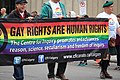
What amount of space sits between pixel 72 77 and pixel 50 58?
2288mm

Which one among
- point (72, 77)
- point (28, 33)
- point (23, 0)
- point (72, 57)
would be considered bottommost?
point (72, 77)

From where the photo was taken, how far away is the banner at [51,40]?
851cm

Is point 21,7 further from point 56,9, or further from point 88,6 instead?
point 88,6

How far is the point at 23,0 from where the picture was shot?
8.91 metres

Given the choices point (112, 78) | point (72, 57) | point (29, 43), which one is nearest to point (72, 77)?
point (112, 78)

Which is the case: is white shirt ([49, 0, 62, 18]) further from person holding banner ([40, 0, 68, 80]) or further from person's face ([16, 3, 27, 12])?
person's face ([16, 3, 27, 12])

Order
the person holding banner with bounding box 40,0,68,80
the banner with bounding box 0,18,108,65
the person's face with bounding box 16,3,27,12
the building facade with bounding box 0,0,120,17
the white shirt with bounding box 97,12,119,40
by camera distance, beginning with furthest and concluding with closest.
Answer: the building facade with bounding box 0,0,120,17 → the white shirt with bounding box 97,12,119,40 → the person holding banner with bounding box 40,0,68,80 → the person's face with bounding box 16,3,27,12 → the banner with bounding box 0,18,108,65

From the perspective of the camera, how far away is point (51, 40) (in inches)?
357

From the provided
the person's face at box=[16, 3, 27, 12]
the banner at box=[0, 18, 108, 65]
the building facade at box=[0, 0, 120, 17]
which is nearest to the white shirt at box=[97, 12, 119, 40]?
the banner at box=[0, 18, 108, 65]

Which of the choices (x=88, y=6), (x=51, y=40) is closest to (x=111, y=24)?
(x=51, y=40)

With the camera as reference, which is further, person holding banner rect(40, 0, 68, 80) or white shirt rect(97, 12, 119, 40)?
white shirt rect(97, 12, 119, 40)

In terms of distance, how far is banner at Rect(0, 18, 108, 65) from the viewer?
8508 mm

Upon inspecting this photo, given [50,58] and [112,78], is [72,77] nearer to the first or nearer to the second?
[112,78]

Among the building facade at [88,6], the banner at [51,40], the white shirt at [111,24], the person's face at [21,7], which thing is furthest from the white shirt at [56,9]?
the building facade at [88,6]
